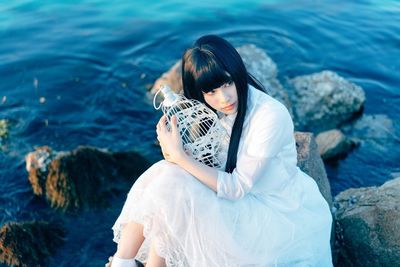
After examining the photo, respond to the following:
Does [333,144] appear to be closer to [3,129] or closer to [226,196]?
[226,196]

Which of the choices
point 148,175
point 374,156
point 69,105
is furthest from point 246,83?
point 69,105

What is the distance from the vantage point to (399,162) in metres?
7.73

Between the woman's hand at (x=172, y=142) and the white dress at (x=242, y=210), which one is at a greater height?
the woman's hand at (x=172, y=142)

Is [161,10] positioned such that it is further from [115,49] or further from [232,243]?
[232,243]

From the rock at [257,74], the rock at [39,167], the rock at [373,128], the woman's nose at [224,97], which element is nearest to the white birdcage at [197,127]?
the woman's nose at [224,97]

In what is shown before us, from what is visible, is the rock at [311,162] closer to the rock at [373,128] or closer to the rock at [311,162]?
the rock at [311,162]

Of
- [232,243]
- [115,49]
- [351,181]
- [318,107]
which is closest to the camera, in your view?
[232,243]

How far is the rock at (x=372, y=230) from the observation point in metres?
4.70

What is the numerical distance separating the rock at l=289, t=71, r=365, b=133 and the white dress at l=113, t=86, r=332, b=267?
4.61 m

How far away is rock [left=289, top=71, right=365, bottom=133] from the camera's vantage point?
8625 mm

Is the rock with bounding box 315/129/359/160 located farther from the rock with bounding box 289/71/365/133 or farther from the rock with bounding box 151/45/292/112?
the rock with bounding box 151/45/292/112

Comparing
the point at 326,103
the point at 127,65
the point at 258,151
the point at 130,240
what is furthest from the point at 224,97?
the point at 127,65

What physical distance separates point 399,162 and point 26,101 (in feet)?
21.7

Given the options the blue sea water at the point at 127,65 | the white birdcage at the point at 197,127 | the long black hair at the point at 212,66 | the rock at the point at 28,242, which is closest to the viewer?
the long black hair at the point at 212,66
